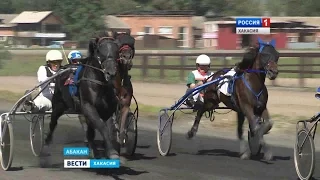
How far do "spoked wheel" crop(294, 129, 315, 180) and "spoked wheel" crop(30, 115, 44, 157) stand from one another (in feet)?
13.0

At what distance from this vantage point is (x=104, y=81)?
9164 millimetres

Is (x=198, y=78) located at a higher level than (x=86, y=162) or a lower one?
higher

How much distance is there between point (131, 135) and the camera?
10922 mm

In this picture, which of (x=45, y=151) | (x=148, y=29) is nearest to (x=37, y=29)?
(x=148, y=29)

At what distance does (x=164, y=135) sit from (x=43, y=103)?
6.59ft

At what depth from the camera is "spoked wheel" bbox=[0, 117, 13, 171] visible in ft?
32.2

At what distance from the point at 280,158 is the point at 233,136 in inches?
136

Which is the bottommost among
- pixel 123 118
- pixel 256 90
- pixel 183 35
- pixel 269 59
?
pixel 123 118

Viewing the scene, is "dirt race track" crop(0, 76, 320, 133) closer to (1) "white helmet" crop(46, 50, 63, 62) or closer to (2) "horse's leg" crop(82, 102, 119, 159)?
(1) "white helmet" crop(46, 50, 63, 62)

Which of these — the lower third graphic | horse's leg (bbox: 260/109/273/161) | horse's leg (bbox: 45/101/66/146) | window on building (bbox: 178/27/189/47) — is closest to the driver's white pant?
horse's leg (bbox: 45/101/66/146)

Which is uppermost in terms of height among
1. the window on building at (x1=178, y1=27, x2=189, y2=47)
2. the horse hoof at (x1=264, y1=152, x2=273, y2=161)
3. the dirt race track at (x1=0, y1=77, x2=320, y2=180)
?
the window on building at (x1=178, y1=27, x2=189, y2=47)

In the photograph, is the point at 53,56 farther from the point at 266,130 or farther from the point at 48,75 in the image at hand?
the point at 266,130

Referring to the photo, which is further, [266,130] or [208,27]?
[208,27]

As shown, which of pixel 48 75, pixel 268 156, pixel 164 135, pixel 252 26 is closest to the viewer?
pixel 268 156
